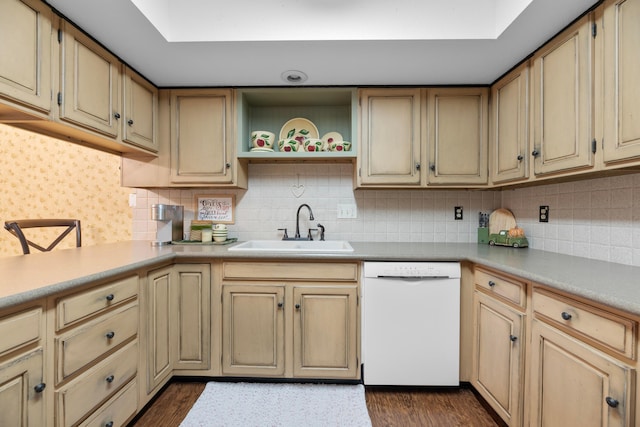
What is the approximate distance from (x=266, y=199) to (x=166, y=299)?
1.04 meters

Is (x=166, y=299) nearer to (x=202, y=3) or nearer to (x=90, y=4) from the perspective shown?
(x=90, y=4)

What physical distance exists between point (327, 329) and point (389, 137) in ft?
4.50

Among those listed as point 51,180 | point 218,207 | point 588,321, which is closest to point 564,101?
point 588,321

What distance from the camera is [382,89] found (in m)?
2.14

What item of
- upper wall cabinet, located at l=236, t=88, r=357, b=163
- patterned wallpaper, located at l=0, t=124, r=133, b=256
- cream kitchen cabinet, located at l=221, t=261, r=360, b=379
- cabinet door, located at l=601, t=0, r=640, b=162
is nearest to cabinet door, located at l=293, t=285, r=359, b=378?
cream kitchen cabinet, located at l=221, t=261, r=360, b=379

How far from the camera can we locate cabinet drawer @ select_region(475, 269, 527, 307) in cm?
137

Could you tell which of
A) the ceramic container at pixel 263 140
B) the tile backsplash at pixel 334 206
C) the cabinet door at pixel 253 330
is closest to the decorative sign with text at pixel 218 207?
the tile backsplash at pixel 334 206

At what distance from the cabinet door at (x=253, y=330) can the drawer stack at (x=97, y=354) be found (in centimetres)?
50

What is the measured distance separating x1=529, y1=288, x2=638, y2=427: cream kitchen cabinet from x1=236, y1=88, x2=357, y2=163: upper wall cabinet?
1462 millimetres

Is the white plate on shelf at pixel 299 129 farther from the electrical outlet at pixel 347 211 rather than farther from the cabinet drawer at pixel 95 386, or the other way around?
the cabinet drawer at pixel 95 386

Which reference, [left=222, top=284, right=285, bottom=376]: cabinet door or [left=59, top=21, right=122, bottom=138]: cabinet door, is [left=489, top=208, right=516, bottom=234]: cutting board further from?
[left=59, top=21, right=122, bottom=138]: cabinet door

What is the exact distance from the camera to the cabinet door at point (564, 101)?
1.34 metres

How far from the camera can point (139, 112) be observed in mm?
1993

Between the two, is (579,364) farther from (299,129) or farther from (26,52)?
(26,52)
